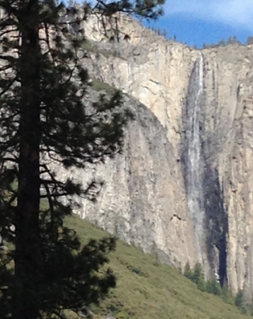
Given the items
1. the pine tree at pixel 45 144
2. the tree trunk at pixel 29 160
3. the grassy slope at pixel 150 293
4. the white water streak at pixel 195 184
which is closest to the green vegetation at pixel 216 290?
the grassy slope at pixel 150 293

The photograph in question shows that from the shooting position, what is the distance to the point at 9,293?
539 inches

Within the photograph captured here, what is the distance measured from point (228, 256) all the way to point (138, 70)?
3330cm

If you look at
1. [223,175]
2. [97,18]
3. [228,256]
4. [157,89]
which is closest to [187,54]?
[157,89]

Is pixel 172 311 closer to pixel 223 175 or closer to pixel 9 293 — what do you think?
pixel 223 175

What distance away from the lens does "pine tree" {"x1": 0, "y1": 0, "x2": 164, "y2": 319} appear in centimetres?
1429

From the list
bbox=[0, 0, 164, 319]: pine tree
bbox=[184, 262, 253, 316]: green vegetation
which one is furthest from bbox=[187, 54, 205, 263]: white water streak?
bbox=[0, 0, 164, 319]: pine tree

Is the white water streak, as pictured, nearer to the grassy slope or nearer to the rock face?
the rock face

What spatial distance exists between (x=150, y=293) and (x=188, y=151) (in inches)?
2370

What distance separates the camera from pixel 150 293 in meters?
89.2

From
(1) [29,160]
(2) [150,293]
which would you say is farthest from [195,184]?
(1) [29,160]

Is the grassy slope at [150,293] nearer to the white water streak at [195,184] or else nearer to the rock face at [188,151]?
the rock face at [188,151]

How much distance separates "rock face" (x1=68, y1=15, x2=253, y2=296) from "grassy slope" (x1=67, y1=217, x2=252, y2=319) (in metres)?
14.2

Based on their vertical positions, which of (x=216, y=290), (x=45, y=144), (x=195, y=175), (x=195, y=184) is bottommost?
(x=216, y=290)

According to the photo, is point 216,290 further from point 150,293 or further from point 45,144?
point 45,144
